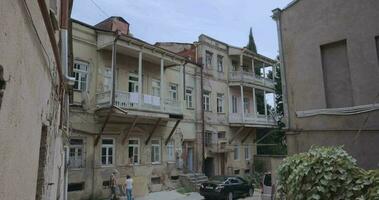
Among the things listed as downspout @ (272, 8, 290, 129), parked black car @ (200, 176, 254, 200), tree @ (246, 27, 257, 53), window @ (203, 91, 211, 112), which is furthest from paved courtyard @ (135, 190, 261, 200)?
tree @ (246, 27, 257, 53)

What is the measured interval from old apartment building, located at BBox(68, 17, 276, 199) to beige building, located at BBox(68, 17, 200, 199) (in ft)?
0.18

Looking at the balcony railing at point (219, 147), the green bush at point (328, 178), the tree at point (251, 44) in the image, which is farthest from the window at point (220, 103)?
the green bush at point (328, 178)

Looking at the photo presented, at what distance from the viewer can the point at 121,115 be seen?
1748cm

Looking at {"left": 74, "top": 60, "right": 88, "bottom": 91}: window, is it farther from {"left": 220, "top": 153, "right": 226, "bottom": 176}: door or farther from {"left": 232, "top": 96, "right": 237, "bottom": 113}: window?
{"left": 232, "top": 96, "right": 237, "bottom": 113}: window

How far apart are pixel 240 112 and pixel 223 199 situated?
11.4 m

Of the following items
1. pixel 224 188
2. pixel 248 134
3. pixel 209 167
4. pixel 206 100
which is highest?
pixel 206 100

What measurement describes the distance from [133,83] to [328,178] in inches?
660

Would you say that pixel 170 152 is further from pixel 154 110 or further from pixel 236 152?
pixel 236 152

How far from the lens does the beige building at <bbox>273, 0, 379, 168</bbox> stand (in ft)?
25.1

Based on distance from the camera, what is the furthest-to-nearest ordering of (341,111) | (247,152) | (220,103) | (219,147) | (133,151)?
1. (247,152)
2. (220,103)
3. (219,147)
4. (133,151)
5. (341,111)

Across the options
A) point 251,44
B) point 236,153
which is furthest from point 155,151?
point 251,44

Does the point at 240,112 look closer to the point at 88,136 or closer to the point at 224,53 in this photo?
the point at 224,53

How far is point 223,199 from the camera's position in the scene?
17984mm

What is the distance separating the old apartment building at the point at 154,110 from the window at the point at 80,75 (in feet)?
0.18
